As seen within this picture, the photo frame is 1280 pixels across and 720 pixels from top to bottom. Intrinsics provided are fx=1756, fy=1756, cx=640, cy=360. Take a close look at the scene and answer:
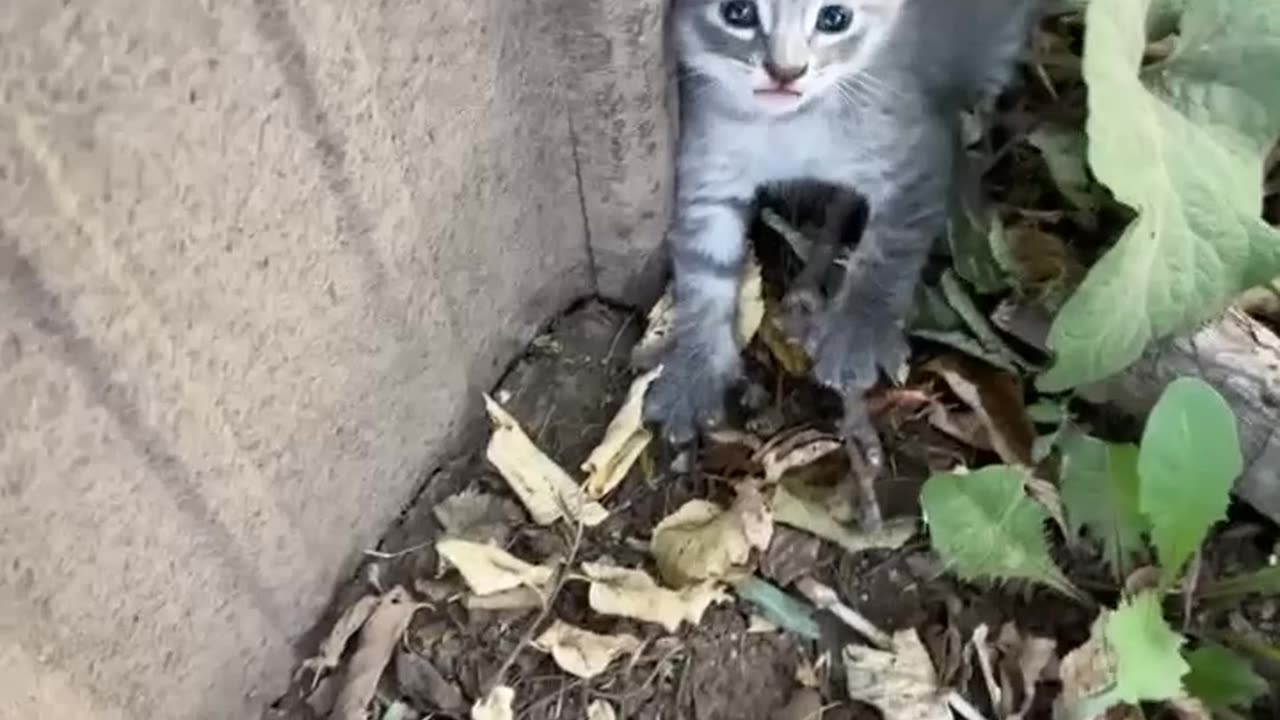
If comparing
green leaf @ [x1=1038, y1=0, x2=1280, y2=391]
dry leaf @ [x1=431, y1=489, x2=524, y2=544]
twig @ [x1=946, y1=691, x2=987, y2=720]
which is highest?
green leaf @ [x1=1038, y1=0, x2=1280, y2=391]

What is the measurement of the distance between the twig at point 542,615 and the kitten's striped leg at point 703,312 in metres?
0.11

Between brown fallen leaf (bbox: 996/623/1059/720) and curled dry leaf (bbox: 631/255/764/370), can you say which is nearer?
brown fallen leaf (bbox: 996/623/1059/720)

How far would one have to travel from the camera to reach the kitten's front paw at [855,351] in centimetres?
138

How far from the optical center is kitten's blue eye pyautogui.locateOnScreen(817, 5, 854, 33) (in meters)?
1.29

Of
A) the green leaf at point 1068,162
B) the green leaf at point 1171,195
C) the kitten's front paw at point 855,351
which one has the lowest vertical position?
the kitten's front paw at point 855,351

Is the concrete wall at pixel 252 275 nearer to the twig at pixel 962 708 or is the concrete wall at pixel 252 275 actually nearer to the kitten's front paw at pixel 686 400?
the kitten's front paw at pixel 686 400

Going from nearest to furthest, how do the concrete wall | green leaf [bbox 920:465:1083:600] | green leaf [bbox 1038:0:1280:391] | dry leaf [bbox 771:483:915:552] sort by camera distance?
the concrete wall < green leaf [bbox 1038:0:1280:391] < green leaf [bbox 920:465:1083:600] < dry leaf [bbox 771:483:915:552]

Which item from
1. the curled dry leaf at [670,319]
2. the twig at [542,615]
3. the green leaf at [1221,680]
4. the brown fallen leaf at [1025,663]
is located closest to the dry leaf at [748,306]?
the curled dry leaf at [670,319]

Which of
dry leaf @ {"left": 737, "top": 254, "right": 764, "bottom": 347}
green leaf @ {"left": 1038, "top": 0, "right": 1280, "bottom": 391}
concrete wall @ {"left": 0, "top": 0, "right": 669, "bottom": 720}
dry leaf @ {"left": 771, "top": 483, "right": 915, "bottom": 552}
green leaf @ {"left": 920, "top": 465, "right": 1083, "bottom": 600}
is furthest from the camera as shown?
dry leaf @ {"left": 737, "top": 254, "right": 764, "bottom": 347}

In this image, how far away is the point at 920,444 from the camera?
1.39 m

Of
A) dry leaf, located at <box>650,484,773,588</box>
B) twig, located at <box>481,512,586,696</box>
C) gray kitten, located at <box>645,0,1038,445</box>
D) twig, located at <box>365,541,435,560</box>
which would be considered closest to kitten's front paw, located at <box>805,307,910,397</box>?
gray kitten, located at <box>645,0,1038,445</box>

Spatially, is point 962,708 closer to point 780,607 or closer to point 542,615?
point 780,607

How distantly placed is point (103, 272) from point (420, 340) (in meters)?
0.38

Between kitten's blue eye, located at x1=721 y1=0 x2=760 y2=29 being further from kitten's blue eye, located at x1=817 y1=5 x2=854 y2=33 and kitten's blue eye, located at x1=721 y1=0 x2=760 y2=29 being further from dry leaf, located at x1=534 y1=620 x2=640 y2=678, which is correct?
dry leaf, located at x1=534 y1=620 x2=640 y2=678
